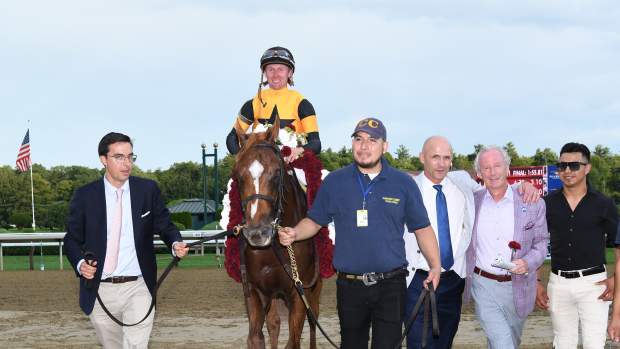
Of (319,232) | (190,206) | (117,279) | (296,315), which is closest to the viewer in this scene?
(117,279)

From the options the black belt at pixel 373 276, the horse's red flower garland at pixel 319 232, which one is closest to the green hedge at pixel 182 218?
the horse's red flower garland at pixel 319 232

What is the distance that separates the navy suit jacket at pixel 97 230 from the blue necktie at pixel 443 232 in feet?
6.33

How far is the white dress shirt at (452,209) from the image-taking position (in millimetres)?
5848

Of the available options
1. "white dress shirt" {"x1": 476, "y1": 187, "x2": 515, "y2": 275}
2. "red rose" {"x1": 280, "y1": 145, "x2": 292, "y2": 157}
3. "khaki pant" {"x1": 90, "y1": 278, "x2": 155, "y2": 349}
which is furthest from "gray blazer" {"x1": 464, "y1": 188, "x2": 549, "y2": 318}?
"khaki pant" {"x1": 90, "y1": 278, "x2": 155, "y2": 349}

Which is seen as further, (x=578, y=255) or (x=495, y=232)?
(x=578, y=255)

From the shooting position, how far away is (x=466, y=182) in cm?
618

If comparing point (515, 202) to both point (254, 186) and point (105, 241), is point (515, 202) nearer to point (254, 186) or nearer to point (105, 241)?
point (254, 186)

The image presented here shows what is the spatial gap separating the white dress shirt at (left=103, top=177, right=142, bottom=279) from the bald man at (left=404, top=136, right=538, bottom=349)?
2.00 m

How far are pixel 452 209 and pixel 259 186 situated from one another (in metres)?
1.47

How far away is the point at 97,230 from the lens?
18.2 ft

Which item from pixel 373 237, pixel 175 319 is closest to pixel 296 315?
pixel 373 237

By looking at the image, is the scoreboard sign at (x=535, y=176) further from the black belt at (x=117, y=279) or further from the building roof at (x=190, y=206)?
the building roof at (x=190, y=206)

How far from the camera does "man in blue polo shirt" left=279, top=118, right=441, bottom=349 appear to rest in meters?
4.88

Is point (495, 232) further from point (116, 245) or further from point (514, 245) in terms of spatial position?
point (116, 245)
